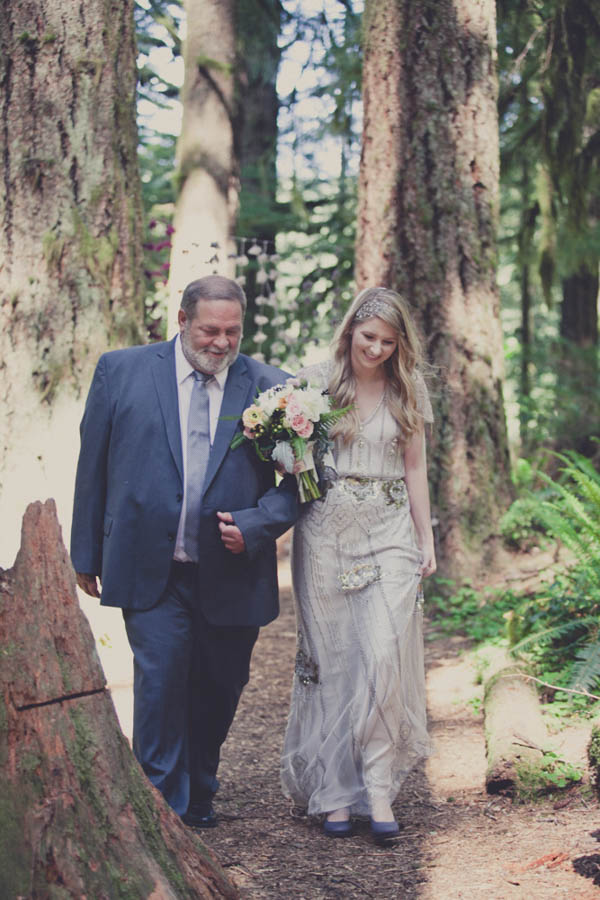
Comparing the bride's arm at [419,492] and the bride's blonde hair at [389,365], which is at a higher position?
the bride's blonde hair at [389,365]

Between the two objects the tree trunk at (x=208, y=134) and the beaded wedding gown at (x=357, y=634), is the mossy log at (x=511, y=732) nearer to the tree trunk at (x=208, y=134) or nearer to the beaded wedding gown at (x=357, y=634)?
the beaded wedding gown at (x=357, y=634)

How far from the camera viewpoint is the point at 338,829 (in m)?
4.57

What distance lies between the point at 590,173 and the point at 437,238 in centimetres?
301

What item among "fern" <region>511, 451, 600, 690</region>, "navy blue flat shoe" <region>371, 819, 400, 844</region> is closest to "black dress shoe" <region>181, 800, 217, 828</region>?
"navy blue flat shoe" <region>371, 819, 400, 844</region>

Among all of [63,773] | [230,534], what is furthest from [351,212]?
[63,773]

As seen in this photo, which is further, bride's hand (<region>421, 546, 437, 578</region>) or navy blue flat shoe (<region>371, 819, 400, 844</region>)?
bride's hand (<region>421, 546, 437, 578</region>)

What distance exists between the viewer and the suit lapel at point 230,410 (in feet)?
14.3

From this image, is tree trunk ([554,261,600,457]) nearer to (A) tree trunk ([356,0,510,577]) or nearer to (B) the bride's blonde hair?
(A) tree trunk ([356,0,510,577])

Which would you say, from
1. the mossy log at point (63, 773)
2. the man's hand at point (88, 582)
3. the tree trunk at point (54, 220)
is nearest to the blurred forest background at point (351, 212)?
the tree trunk at point (54, 220)

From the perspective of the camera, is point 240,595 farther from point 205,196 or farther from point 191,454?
point 205,196

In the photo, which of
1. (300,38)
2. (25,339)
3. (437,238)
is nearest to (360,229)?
(437,238)

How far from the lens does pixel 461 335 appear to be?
28.0 ft

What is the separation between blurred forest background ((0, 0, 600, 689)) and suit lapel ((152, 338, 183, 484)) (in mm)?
2215

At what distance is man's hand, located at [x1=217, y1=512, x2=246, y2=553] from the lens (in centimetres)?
418
